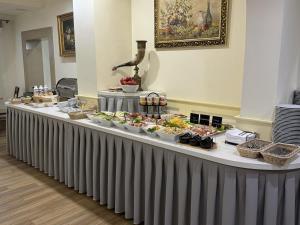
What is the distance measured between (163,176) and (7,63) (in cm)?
593

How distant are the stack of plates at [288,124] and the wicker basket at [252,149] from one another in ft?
0.42

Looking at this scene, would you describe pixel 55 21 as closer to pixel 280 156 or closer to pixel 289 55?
pixel 289 55

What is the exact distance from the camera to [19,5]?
484 centimetres

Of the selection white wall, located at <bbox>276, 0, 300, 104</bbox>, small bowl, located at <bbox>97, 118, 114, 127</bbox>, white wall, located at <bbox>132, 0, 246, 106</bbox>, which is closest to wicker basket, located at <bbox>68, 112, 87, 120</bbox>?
small bowl, located at <bbox>97, 118, 114, 127</bbox>

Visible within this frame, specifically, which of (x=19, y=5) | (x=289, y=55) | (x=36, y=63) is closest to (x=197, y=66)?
(x=289, y=55)

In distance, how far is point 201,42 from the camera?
2625mm

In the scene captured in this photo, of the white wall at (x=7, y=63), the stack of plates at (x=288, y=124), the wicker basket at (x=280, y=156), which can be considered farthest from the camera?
the white wall at (x=7, y=63)

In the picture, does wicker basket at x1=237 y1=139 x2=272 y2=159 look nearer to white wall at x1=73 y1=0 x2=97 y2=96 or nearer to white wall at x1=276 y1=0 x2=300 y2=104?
white wall at x1=276 y1=0 x2=300 y2=104

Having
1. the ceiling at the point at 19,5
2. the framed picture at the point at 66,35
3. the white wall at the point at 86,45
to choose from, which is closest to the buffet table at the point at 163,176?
the white wall at the point at 86,45

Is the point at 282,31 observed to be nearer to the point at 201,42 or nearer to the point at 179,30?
the point at 201,42

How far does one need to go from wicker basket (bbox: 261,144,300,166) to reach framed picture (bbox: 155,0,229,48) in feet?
4.18

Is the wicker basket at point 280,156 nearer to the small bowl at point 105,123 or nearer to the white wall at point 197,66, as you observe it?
the white wall at point 197,66

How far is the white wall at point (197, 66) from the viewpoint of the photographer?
95.1 inches

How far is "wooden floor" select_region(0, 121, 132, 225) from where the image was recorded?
7.47ft
